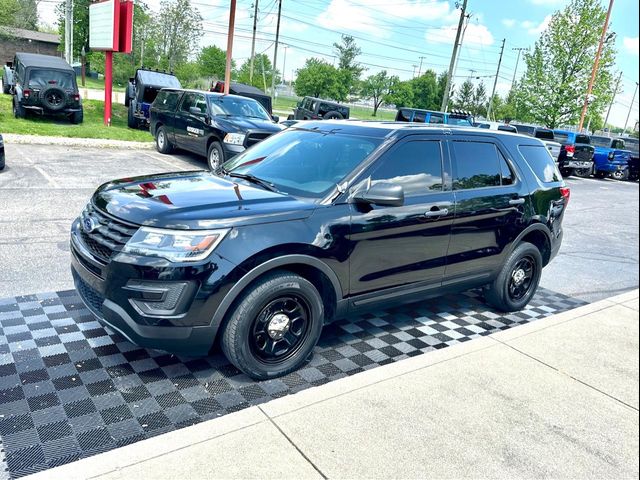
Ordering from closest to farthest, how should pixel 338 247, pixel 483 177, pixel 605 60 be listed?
pixel 338 247
pixel 483 177
pixel 605 60

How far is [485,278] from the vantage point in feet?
16.8

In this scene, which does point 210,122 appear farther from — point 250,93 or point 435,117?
point 435,117

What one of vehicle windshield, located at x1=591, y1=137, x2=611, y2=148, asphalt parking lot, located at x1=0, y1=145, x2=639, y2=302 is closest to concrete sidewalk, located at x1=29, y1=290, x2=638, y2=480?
asphalt parking lot, located at x1=0, y1=145, x2=639, y2=302

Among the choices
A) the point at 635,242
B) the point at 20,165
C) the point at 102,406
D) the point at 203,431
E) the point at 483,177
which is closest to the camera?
the point at 203,431

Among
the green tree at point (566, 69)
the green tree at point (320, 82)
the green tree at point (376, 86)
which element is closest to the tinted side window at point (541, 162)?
the green tree at point (566, 69)

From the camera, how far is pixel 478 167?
15.9 feet

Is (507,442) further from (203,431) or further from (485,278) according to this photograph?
(485,278)

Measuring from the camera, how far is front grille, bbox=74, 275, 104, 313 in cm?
346

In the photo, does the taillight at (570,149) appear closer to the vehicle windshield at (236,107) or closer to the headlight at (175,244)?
the vehicle windshield at (236,107)

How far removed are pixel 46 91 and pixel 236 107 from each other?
8.01 metres

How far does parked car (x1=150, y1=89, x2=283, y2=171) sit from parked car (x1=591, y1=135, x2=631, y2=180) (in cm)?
1793

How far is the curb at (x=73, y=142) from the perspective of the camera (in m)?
14.1

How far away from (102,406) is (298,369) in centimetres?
135

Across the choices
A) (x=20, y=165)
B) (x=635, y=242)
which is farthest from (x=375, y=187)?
(x=20, y=165)
